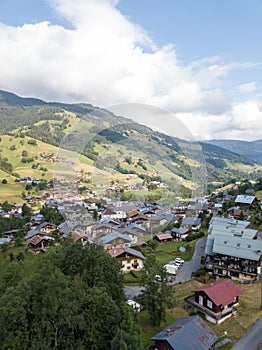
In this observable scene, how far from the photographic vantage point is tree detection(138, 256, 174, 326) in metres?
12.4

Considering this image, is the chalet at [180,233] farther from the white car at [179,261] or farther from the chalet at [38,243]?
the chalet at [38,243]

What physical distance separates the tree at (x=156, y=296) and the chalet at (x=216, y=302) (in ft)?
5.23

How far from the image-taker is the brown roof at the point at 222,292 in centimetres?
1305

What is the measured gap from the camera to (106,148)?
35.6 ft

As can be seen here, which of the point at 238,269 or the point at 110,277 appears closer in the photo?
the point at 110,277

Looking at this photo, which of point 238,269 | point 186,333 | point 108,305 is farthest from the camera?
point 238,269

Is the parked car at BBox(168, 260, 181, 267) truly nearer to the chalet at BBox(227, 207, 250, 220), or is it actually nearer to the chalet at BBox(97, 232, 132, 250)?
the chalet at BBox(97, 232, 132, 250)

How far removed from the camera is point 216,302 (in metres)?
12.9

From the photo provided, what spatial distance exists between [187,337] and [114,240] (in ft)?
25.4

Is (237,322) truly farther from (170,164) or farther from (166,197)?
(170,164)

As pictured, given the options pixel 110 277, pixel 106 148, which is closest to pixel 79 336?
pixel 110 277

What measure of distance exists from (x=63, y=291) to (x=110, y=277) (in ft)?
11.9

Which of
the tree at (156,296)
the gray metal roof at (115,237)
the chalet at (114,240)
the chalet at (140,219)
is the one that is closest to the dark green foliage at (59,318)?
the tree at (156,296)

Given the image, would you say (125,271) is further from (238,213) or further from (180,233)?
(238,213)
